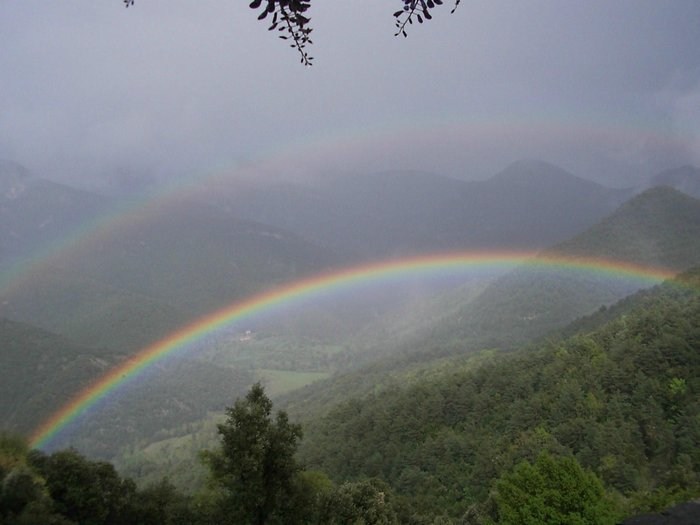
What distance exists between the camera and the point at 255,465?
2108 centimetres

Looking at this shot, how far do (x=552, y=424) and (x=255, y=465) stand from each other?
46879 mm

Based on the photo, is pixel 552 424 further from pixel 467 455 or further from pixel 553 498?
pixel 553 498

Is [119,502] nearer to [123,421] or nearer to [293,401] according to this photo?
[293,401]

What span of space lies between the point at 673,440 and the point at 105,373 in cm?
17458

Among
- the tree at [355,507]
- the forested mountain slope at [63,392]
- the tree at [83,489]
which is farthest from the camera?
the forested mountain slope at [63,392]

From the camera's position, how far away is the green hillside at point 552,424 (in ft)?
139

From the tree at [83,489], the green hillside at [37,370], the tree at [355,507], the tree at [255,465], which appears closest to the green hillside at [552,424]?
the tree at [355,507]

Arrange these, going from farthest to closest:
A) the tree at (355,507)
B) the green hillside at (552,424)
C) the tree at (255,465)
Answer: the green hillside at (552,424), the tree at (355,507), the tree at (255,465)

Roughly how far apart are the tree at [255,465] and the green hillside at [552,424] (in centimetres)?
1841

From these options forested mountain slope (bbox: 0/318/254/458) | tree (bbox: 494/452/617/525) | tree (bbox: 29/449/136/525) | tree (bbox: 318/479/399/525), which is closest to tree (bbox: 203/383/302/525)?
tree (bbox: 318/479/399/525)

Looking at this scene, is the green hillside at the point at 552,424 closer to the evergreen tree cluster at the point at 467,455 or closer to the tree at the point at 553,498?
the evergreen tree cluster at the point at 467,455

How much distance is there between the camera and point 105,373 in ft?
536

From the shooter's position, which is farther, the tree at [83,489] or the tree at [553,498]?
the tree at [83,489]

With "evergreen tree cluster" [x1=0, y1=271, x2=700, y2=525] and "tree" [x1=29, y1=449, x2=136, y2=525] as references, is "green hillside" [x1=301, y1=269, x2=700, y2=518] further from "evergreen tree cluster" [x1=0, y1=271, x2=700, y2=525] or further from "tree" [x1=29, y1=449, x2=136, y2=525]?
"tree" [x1=29, y1=449, x2=136, y2=525]
